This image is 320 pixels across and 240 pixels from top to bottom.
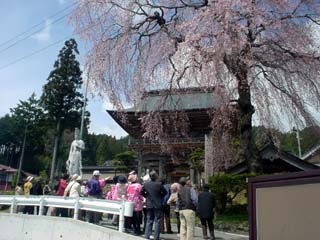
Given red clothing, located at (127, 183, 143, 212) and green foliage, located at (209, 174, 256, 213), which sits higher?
green foliage, located at (209, 174, 256, 213)

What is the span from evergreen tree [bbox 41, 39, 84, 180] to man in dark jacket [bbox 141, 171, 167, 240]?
35085 mm

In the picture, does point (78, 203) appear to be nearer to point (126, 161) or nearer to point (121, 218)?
point (121, 218)

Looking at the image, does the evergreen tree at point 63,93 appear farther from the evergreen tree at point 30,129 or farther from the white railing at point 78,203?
the white railing at point 78,203

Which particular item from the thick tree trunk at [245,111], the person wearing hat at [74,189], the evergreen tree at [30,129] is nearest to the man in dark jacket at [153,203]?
the person wearing hat at [74,189]

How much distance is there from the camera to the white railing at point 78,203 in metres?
7.42

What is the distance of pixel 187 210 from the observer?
25.5 ft

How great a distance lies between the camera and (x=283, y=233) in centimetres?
393

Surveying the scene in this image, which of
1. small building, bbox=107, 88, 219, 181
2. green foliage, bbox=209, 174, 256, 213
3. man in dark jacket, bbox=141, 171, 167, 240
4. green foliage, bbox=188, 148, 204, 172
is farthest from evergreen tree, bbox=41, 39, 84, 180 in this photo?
man in dark jacket, bbox=141, 171, 167, 240

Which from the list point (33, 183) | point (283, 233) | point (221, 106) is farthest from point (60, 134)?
point (283, 233)

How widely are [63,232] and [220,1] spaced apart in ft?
24.2

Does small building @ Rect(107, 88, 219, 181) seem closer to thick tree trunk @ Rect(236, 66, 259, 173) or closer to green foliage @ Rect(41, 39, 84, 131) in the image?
A: thick tree trunk @ Rect(236, 66, 259, 173)

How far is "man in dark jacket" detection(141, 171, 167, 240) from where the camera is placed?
7727mm

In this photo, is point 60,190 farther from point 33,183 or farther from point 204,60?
point 204,60

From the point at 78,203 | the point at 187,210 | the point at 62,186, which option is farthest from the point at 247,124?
the point at 62,186
